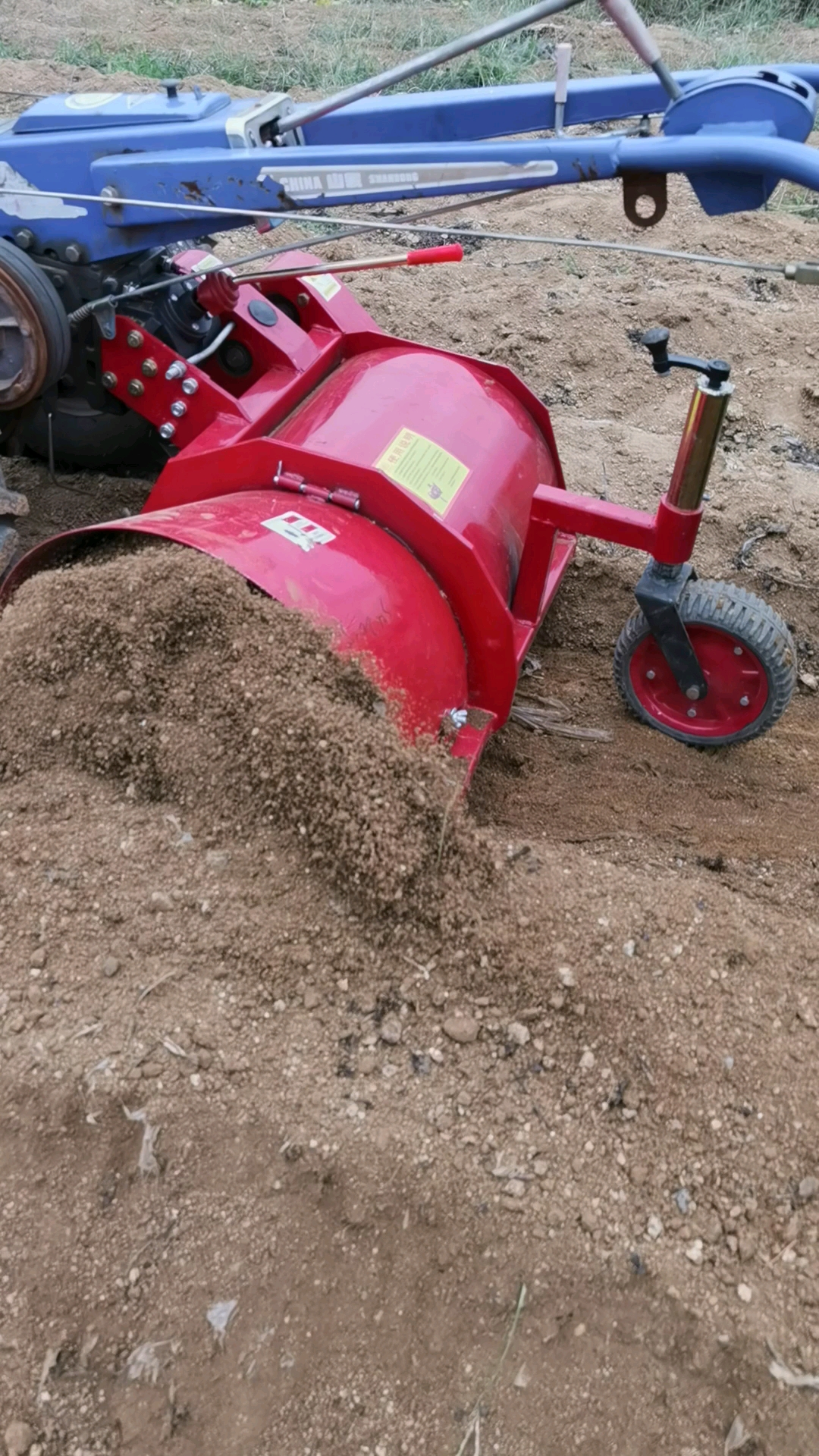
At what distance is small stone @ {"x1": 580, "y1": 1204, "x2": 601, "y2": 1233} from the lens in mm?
1727

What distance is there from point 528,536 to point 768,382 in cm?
248

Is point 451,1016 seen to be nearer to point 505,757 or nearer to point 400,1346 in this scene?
point 400,1346

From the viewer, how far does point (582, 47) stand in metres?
9.25

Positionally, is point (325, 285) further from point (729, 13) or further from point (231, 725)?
point (729, 13)

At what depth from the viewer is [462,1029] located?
1.95 m

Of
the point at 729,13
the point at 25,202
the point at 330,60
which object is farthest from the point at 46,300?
the point at 729,13

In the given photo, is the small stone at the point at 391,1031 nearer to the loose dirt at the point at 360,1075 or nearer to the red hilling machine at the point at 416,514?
the loose dirt at the point at 360,1075

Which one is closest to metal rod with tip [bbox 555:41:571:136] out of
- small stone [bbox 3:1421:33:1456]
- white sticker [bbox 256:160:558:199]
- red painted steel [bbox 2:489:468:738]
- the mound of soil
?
white sticker [bbox 256:160:558:199]

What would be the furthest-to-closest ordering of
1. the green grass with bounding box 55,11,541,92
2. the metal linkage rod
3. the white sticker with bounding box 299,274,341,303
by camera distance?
the green grass with bounding box 55,11,541,92 < the white sticker with bounding box 299,274,341,303 < the metal linkage rod

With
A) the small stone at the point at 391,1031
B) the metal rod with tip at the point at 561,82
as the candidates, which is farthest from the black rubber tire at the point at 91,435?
the small stone at the point at 391,1031

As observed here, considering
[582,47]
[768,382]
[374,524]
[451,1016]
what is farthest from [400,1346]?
[582,47]

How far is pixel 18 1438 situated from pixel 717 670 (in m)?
2.08

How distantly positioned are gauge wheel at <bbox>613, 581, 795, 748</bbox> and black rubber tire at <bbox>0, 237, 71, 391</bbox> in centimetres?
155

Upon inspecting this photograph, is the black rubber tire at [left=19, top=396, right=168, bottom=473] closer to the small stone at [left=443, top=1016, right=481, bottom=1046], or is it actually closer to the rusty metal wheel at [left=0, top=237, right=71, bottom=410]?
the rusty metal wheel at [left=0, top=237, right=71, bottom=410]
